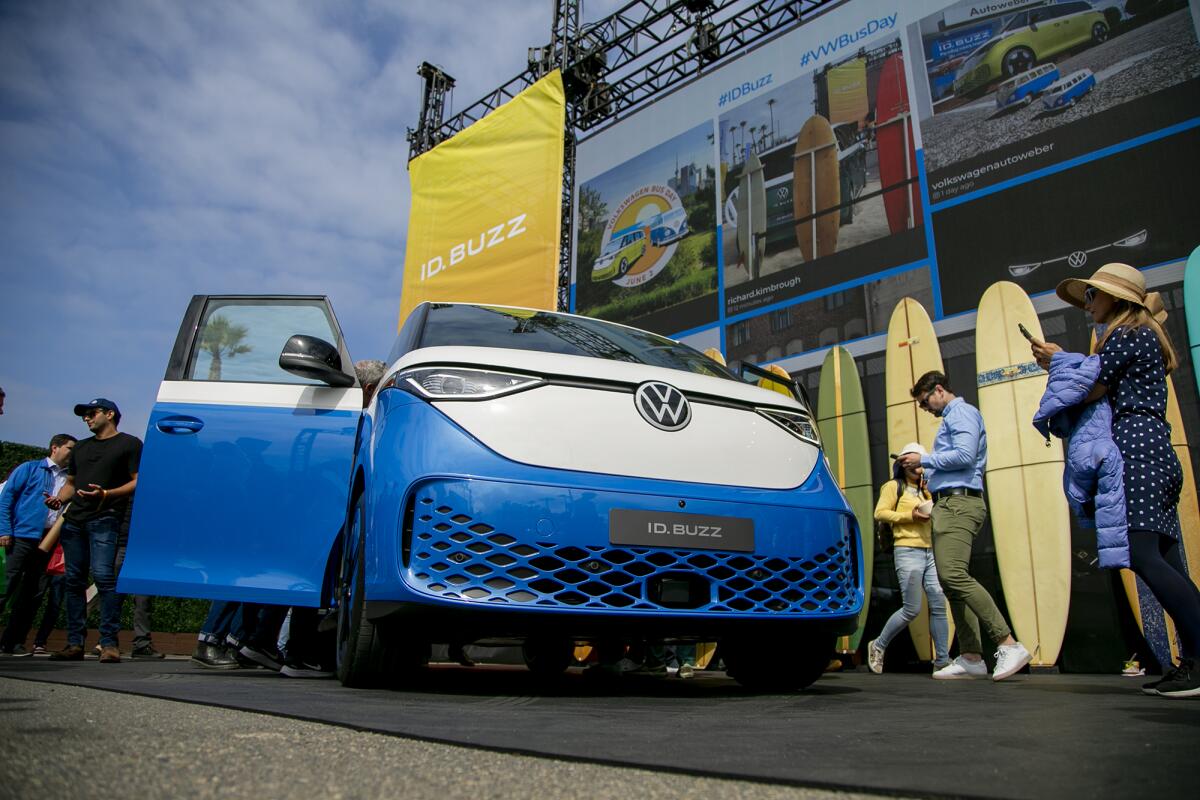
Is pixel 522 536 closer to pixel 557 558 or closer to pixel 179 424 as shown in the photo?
pixel 557 558

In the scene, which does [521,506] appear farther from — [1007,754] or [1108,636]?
[1108,636]

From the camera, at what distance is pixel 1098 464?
8.48 feet

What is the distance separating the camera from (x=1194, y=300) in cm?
454

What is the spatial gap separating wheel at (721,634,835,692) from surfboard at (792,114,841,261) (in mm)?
4376

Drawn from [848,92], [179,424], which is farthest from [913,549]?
[179,424]

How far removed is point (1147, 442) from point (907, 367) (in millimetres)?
3378

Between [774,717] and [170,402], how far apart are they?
2.48 meters

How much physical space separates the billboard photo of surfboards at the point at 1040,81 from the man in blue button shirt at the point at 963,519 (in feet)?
8.35

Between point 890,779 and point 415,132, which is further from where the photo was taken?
point 415,132

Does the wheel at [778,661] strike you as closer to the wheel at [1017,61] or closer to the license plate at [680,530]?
the license plate at [680,530]

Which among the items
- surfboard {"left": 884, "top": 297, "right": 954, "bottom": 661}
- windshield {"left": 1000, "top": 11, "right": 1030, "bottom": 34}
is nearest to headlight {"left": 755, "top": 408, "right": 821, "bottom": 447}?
surfboard {"left": 884, "top": 297, "right": 954, "bottom": 661}

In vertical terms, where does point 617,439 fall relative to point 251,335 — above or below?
below

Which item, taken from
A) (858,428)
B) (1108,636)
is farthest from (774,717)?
(858,428)

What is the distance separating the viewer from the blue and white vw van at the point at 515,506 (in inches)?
81.3
